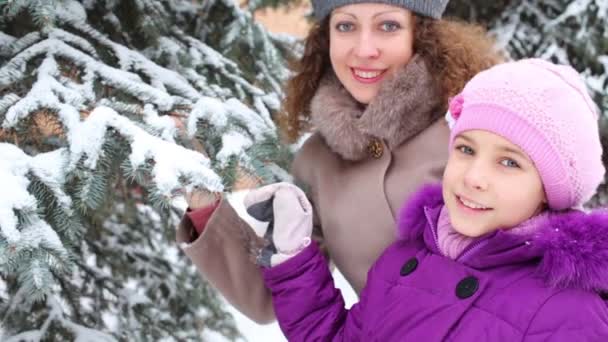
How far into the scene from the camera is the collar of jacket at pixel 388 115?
1.76 metres

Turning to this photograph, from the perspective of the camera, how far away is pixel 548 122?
1.29m

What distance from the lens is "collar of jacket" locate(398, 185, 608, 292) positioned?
4.13 feet

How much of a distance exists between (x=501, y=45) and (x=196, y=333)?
90.7 inches

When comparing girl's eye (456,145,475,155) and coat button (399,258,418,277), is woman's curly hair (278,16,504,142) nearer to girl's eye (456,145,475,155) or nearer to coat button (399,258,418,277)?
girl's eye (456,145,475,155)

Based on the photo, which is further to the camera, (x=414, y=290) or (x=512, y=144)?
(x=414, y=290)

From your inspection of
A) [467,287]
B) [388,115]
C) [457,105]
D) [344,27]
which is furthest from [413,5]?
[467,287]

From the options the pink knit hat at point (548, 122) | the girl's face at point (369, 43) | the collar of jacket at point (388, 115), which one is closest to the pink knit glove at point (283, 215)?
the collar of jacket at point (388, 115)

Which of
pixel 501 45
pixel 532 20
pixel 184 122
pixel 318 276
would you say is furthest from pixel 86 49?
pixel 532 20

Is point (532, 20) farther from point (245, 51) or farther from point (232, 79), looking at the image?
point (232, 79)

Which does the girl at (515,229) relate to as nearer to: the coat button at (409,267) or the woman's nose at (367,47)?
the coat button at (409,267)

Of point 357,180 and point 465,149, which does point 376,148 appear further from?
point 465,149

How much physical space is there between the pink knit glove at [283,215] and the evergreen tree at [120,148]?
2.7 inches

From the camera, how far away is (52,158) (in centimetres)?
136

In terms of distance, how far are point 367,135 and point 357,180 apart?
5.9 inches
